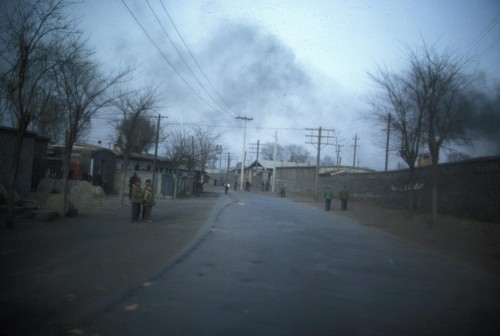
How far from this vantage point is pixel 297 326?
5039 millimetres

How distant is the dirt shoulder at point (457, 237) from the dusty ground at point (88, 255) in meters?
0.03

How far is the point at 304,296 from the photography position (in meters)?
6.41

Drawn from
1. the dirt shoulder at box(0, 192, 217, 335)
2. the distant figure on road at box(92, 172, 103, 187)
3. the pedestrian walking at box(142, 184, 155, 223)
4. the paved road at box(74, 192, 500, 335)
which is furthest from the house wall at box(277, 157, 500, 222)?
the distant figure on road at box(92, 172, 103, 187)

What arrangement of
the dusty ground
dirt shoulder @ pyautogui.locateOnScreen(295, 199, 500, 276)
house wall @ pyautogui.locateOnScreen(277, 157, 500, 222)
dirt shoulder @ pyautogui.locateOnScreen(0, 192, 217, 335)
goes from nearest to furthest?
dirt shoulder @ pyautogui.locateOnScreen(0, 192, 217, 335) → the dusty ground → dirt shoulder @ pyautogui.locateOnScreen(295, 199, 500, 276) → house wall @ pyautogui.locateOnScreen(277, 157, 500, 222)

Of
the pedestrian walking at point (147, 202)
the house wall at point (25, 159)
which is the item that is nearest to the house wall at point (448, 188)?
the pedestrian walking at point (147, 202)

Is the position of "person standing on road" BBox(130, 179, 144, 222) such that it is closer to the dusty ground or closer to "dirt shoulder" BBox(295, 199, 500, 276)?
the dusty ground

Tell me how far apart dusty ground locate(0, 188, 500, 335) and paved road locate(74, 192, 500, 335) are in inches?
21.1

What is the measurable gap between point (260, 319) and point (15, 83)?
29.6 ft

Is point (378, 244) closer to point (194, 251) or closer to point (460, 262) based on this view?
point (460, 262)

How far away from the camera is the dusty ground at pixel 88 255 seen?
5305mm

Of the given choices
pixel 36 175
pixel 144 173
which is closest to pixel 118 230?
pixel 36 175

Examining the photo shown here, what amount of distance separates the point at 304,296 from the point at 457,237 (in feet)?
34.8

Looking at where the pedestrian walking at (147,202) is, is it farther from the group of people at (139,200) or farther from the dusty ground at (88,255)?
A: the dusty ground at (88,255)

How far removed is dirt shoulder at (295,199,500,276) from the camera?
1130 cm
